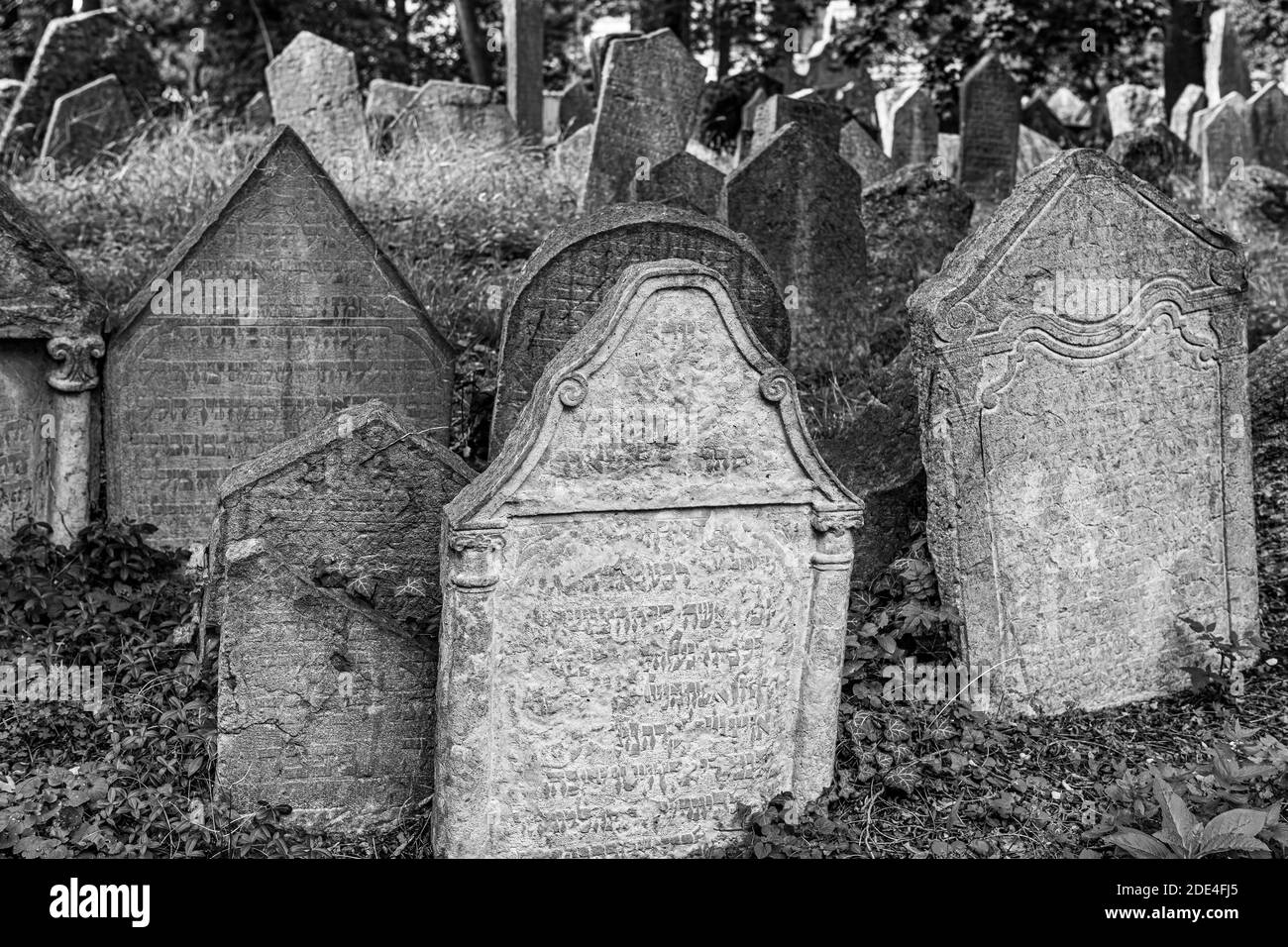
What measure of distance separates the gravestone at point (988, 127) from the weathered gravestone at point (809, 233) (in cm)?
438

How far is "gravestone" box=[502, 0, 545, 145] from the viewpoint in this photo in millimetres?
13308

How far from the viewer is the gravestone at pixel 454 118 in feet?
39.9

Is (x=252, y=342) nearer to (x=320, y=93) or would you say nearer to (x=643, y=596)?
(x=643, y=596)

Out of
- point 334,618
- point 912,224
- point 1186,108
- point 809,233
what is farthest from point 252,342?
point 1186,108

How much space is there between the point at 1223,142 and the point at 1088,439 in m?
9.58

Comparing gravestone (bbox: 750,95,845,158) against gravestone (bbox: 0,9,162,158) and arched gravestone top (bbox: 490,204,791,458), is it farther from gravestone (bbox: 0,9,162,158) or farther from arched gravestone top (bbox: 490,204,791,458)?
gravestone (bbox: 0,9,162,158)

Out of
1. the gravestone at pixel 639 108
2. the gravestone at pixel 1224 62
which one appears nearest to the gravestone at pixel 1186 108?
the gravestone at pixel 1224 62

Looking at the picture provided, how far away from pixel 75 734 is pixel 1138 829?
3.73 m

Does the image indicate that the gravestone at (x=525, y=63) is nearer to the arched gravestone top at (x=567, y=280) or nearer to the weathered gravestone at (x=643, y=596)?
the arched gravestone top at (x=567, y=280)

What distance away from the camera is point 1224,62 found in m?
17.6

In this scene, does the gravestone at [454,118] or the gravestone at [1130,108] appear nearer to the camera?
the gravestone at [454,118]

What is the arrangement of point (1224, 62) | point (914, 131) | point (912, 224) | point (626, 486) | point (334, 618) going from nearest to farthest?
point (626, 486) < point (334, 618) < point (912, 224) < point (914, 131) < point (1224, 62)

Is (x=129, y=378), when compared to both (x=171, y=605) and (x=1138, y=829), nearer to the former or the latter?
(x=171, y=605)
